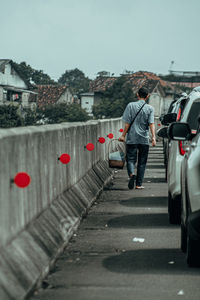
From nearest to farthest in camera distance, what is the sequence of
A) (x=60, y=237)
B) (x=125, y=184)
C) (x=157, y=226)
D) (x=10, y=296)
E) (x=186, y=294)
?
(x=10, y=296), (x=186, y=294), (x=60, y=237), (x=157, y=226), (x=125, y=184)

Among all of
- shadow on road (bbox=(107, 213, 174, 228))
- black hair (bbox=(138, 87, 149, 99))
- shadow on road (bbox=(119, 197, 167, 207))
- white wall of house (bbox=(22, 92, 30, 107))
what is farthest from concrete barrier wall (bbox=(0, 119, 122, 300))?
white wall of house (bbox=(22, 92, 30, 107))

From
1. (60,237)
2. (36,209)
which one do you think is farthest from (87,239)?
(36,209)

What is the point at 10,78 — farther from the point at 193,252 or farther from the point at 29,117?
the point at 193,252

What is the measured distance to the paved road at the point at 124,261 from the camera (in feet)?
19.8

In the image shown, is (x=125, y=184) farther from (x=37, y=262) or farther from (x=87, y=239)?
(x=37, y=262)

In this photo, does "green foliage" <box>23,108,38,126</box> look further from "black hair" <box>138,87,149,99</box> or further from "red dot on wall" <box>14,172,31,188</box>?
"red dot on wall" <box>14,172,31,188</box>

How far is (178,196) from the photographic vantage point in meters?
8.88

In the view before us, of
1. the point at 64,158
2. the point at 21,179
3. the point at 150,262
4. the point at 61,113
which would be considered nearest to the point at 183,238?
the point at 150,262

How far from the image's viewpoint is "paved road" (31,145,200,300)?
6027 millimetres

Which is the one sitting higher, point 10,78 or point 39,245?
point 10,78

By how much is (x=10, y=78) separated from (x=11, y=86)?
3.61ft

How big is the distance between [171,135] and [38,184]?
5.09 feet

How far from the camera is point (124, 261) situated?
7.29 meters

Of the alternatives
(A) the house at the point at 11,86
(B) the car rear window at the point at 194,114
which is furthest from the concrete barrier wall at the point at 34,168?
(A) the house at the point at 11,86
